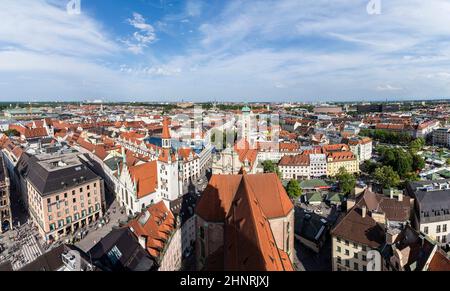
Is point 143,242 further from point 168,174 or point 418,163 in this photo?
point 418,163

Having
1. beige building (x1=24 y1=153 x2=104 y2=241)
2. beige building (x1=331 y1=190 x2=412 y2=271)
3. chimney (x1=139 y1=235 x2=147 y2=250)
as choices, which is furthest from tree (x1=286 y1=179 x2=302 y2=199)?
beige building (x1=24 y1=153 x2=104 y2=241)

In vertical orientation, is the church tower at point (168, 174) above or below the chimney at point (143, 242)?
above

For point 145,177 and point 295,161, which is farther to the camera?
point 295,161

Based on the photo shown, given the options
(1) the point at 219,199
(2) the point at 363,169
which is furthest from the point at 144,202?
(2) the point at 363,169

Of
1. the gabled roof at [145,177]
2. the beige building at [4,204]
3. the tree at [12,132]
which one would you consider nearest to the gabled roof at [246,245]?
the gabled roof at [145,177]

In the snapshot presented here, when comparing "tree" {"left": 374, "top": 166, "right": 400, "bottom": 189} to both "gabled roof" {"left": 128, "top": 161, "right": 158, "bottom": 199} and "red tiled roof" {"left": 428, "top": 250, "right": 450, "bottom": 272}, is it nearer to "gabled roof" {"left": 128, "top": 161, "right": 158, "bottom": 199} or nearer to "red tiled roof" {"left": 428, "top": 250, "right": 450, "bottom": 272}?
"red tiled roof" {"left": 428, "top": 250, "right": 450, "bottom": 272}

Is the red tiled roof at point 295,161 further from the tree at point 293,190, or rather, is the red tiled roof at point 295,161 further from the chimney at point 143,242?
the chimney at point 143,242

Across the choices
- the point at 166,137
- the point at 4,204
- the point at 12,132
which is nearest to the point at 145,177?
the point at 166,137

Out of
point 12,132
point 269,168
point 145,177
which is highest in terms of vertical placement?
point 12,132

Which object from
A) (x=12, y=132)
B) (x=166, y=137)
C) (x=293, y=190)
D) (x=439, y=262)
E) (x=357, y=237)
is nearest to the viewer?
(x=439, y=262)
